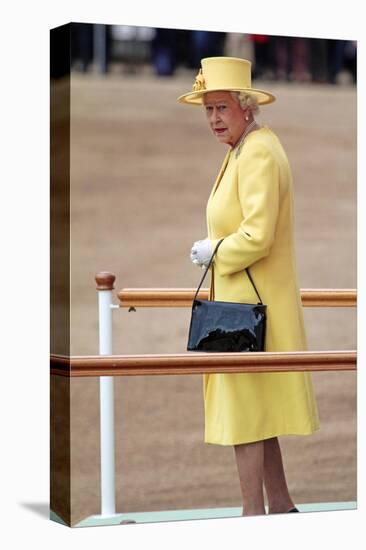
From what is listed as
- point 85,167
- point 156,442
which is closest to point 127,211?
point 85,167

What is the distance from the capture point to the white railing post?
663 centimetres

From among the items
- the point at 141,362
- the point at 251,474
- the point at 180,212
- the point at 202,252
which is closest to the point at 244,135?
the point at 202,252

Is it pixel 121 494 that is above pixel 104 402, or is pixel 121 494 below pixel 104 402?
below

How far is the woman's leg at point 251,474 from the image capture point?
669 cm

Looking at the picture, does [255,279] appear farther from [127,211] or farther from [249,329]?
[127,211]

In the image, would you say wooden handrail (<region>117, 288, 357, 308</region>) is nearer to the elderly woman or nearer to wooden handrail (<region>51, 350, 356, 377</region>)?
the elderly woman

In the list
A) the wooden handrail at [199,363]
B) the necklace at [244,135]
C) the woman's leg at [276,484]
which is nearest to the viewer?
the wooden handrail at [199,363]

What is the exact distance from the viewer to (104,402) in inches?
264

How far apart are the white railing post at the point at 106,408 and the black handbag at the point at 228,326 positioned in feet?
1.29

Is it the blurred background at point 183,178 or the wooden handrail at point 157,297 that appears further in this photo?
the wooden handrail at point 157,297

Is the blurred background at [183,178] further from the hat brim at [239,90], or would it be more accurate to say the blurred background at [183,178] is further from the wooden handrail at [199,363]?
the wooden handrail at [199,363]

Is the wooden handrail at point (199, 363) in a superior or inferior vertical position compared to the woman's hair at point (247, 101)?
inferior

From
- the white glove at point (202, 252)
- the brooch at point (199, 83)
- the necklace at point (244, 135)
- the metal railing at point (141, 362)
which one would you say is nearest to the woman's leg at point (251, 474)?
the metal railing at point (141, 362)

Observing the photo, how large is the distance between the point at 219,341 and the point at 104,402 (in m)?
0.60
